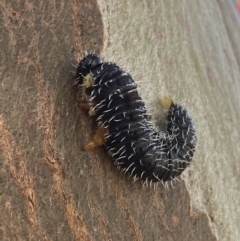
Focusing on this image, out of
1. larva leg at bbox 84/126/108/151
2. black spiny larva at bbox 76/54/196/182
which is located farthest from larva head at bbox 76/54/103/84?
larva leg at bbox 84/126/108/151

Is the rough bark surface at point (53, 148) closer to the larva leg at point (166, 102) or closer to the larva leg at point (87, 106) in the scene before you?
the larva leg at point (87, 106)

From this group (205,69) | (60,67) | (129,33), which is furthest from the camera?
(205,69)

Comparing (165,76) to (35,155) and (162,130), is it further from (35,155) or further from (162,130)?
(35,155)

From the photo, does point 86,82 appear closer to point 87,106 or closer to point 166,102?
point 87,106

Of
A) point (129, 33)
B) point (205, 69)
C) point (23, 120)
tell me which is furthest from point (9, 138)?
point (205, 69)

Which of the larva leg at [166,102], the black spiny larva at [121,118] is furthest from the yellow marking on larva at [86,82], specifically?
the larva leg at [166,102]

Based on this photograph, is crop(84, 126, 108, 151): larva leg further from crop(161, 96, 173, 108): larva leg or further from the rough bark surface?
crop(161, 96, 173, 108): larva leg
